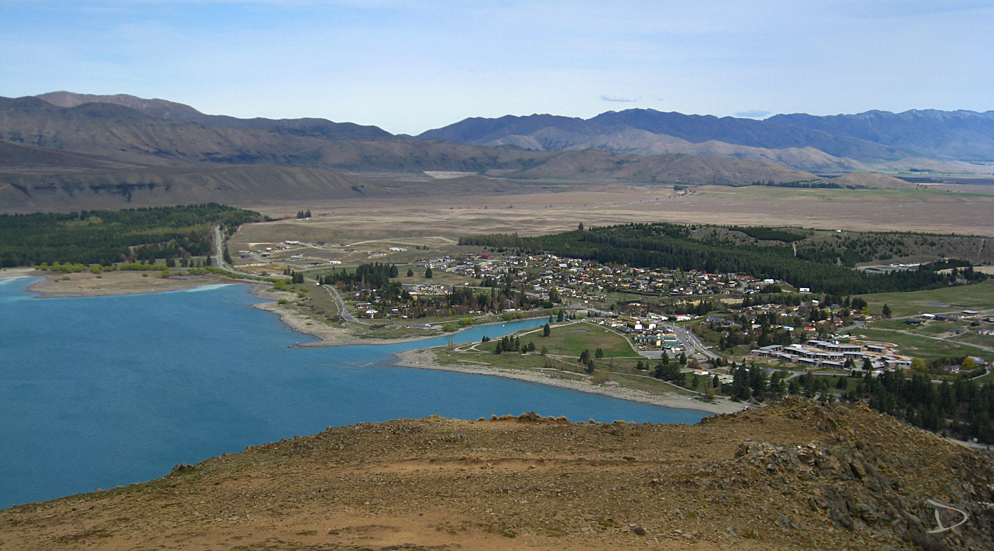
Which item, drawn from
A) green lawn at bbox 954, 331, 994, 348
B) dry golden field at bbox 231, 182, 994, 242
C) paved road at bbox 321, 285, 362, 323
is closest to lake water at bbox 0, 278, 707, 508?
paved road at bbox 321, 285, 362, 323

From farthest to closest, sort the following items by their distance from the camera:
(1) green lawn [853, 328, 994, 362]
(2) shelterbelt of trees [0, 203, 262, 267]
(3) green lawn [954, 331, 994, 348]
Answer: (2) shelterbelt of trees [0, 203, 262, 267] < (3) green lawn [954, 331, 994, 348] < (1) green lawn [853, 328, 994, 362]

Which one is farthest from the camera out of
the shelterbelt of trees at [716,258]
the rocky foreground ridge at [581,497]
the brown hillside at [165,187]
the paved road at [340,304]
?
the brown hillside at [165,187]

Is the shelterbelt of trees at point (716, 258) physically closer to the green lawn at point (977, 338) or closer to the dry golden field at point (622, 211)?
the dry golden field at point (622, 211)

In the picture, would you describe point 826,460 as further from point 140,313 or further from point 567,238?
point 567,238

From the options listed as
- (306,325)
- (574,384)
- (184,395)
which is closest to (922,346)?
(574,384)

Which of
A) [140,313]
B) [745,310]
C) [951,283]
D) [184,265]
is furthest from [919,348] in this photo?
[184,265]

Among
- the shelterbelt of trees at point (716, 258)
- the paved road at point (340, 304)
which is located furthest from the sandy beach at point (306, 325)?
the shelterbelt of trees at point (716, 258)

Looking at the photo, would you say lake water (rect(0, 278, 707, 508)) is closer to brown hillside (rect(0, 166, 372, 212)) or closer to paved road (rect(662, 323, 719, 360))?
paved road (rect(662, 323, 719, 360))
